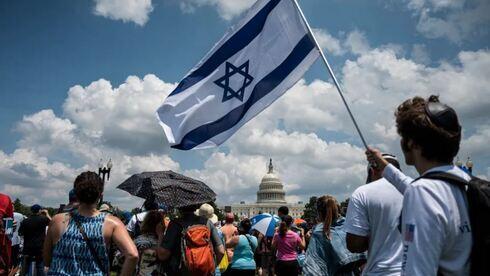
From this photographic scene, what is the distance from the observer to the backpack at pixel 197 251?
5535mm

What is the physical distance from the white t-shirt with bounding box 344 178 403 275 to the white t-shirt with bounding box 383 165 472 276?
61.2 inches

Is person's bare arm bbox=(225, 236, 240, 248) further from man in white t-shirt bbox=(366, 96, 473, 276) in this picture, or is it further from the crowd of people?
man in white t-shirt bbox=(366, 96, 473, 276)

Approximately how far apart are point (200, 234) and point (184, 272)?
0.47m

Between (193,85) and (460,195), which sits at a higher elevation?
(193,85)

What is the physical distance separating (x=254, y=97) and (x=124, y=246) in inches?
109

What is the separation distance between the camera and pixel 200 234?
573 centimetres

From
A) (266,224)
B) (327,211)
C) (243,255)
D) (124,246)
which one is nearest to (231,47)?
(327,211)

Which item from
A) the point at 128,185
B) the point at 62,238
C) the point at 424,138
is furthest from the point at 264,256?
the point at 424,138

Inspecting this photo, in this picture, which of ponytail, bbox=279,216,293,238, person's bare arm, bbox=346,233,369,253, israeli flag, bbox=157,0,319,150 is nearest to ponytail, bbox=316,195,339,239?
israeli flag, bbox=157,0,319,150

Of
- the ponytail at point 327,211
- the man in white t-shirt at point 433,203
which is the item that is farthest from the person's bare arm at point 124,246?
the man in white t-shirt at point 433,203

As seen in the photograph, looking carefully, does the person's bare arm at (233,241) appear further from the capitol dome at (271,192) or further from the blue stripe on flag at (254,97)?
the capitol dome at (271,192)

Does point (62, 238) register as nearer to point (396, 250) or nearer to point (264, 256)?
point (396, 250)

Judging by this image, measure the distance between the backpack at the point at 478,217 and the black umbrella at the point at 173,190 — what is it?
442 centimetres

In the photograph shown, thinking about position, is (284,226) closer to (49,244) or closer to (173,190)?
(173,190)
